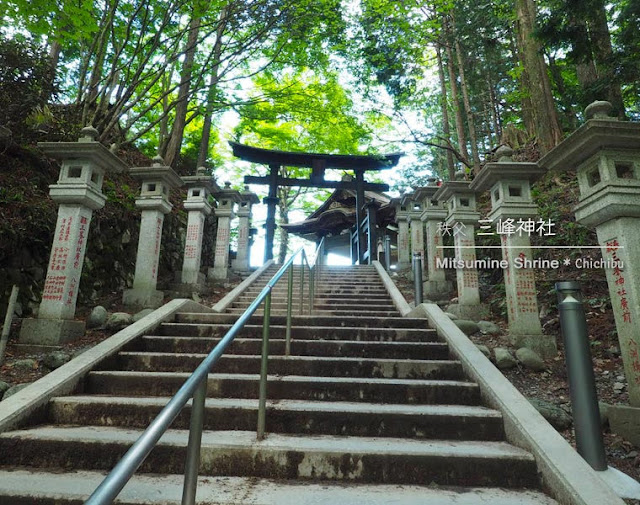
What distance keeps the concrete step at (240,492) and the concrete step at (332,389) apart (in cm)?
97

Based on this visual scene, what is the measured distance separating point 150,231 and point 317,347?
505 cm

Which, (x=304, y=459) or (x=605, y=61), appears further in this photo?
(x=605, y=61)

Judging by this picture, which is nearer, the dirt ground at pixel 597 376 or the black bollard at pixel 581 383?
the black bollard at pixel 581 383

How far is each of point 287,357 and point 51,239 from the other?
502cm

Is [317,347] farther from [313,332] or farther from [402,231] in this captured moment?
[402,231]

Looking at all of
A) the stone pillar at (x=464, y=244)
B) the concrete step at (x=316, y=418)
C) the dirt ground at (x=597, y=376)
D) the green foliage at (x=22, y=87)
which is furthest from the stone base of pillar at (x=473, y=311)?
the green foliage at (x=22, y=87)

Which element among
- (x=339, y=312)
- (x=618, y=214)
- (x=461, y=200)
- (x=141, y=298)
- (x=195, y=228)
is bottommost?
(x=339, y=312)

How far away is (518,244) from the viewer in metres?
5.55

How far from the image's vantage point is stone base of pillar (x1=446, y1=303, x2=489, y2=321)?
259 inches

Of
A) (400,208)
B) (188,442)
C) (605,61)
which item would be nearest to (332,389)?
(188,442)

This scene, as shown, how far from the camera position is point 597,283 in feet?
Result: 20.6

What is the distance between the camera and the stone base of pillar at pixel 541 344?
4957 millimetres

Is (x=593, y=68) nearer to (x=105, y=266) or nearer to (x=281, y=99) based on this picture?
(x=281, y=99)

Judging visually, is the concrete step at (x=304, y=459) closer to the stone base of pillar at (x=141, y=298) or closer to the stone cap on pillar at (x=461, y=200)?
the stone base of pillar at (x=141, y=298)
